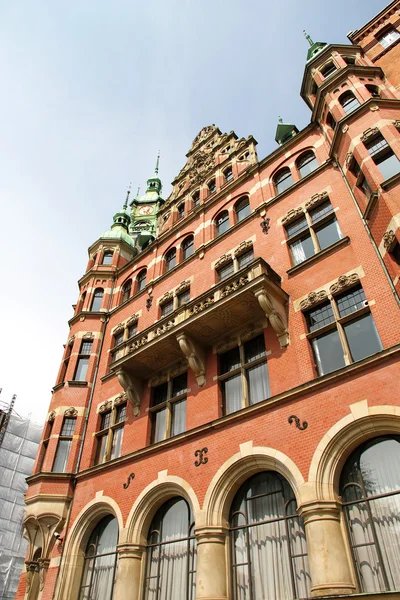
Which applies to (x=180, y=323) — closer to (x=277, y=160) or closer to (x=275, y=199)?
(x=275, y=199)

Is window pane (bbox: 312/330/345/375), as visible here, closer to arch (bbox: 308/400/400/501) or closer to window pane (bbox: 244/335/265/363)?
arch (bbox: 308/400/400/501)

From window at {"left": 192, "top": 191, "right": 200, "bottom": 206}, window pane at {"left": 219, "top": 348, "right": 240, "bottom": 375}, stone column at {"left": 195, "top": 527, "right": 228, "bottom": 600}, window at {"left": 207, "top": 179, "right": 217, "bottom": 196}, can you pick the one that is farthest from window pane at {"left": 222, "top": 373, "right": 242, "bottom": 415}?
window at {"left": 192, "top": 191, "right": 200, "bottom": 206}

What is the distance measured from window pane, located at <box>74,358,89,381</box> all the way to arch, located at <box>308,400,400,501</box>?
1454 centimetres

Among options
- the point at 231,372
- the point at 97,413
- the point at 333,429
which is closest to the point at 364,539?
the point at 333,429

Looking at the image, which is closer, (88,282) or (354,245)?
(354,245)

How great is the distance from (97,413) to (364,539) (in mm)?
13358

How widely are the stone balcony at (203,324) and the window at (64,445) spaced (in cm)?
422

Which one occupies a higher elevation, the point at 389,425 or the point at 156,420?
the point at 156,420

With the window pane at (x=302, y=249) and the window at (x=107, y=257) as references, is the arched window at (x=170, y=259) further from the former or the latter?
the window pane at (x=302, y=249)

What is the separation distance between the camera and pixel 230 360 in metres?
15.5

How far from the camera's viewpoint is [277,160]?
2022cm

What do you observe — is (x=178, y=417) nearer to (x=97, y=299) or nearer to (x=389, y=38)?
(x=97, y=299)

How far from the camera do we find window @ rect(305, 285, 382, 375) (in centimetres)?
1205

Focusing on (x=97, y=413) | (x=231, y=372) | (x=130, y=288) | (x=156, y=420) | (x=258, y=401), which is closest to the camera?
(x=258, y=401)
